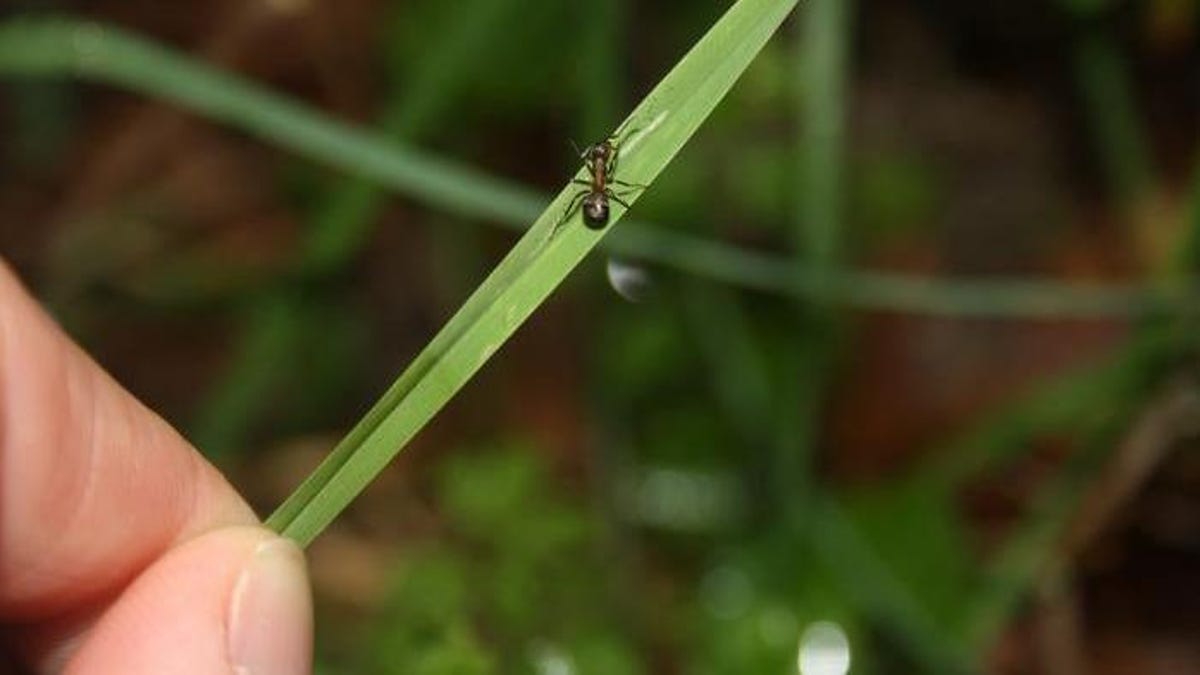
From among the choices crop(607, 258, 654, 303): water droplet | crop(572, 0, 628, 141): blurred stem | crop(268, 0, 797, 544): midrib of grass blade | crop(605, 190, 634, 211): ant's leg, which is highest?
crop(572, 0, 628, 141): blurred stem

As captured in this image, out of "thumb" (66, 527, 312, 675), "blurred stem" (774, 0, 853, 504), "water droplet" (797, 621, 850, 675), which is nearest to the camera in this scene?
"thumb" (66, 527, 312, 675)

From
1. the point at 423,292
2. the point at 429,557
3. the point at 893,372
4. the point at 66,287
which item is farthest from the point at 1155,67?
the point at 66,287

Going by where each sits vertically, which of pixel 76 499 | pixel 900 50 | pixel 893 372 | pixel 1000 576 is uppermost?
pixel 900 50

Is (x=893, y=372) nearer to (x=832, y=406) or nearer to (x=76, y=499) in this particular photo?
(x=832, y=406)

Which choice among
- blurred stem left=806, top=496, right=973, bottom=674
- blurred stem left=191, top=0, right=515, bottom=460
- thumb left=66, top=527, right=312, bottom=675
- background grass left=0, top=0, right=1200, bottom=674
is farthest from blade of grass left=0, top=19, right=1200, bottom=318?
thumb left=66, top=527, right=312, bottom=675

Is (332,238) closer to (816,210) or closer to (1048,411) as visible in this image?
(816,210)

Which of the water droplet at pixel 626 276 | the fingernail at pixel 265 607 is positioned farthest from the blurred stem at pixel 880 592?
the fingernail at pixel 265 607

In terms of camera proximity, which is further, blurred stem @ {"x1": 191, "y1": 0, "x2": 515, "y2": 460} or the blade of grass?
blurred stem @ {"x1": 191, "y1": 0, "x2": 515, "y2": 460}

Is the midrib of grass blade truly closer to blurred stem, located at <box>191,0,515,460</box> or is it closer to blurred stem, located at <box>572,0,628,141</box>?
blurred stem, located at <box>572,0,628,141</box>
